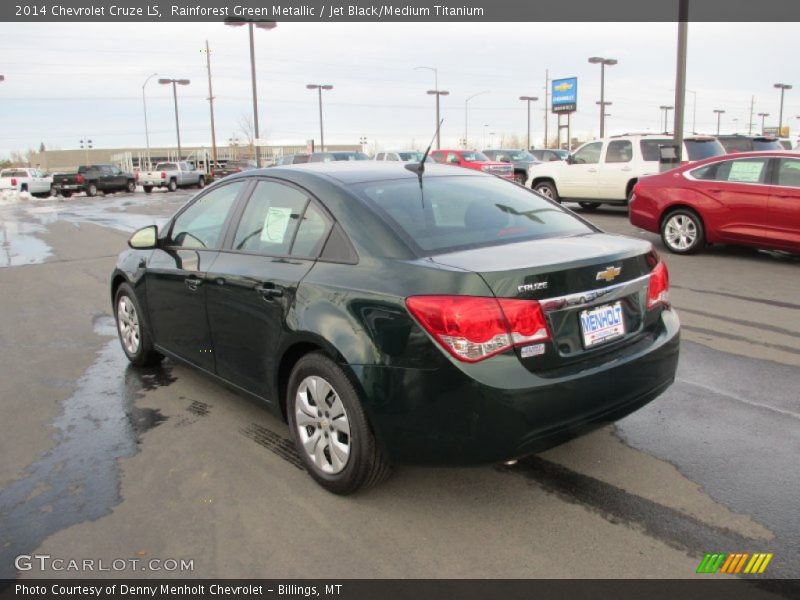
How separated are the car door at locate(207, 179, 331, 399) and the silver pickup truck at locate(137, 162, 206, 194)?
39.7 m

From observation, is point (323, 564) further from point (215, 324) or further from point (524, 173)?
point (524, 173)

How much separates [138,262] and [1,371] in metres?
1.59

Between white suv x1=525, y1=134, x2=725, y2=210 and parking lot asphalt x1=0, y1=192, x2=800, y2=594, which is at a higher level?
white suv x1=525, y1=134, x2=725, y2=210

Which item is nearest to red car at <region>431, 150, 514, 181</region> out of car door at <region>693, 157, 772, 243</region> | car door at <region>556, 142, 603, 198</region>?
car door at <region>556, 142, 603, 198</region>

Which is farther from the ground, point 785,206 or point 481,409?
point 785,206

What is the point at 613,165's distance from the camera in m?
16.4

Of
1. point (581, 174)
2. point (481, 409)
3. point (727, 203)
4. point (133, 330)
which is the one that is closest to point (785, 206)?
point (727, 203)

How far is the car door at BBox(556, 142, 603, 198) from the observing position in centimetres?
1683

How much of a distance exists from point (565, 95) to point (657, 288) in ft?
173

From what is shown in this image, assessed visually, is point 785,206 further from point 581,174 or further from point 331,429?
point 581,174

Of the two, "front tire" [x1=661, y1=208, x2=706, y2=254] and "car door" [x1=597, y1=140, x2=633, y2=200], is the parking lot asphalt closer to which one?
"front tire" [x1=661, y1=208, x2=706, y2=254]

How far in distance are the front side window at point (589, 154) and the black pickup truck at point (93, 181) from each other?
31858 mm

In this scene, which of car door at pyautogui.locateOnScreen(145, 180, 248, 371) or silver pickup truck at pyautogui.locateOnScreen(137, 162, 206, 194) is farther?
silver pickup truck at pyautogui.locateOnScreen(137, 162, 206, 194)

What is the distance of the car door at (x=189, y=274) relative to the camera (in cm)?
436
